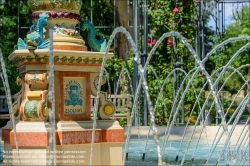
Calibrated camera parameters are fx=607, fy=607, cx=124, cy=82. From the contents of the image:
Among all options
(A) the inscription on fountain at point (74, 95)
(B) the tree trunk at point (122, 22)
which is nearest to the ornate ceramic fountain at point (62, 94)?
(A) the inscription on fountain at point (74, 95)

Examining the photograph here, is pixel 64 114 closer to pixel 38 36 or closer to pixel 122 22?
pixel 38 36

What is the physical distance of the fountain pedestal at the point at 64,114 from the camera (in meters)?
5.20

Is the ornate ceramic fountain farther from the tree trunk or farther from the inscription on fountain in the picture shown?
the tree trunk

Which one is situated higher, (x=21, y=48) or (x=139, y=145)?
(x=21, y=48)

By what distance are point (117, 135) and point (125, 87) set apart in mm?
10370

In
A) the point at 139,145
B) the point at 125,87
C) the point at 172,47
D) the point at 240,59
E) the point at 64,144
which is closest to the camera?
the point at 64,144

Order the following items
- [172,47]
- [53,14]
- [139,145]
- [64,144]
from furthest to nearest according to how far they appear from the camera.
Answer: [172,47], [139,145], [53,14], [64,144]

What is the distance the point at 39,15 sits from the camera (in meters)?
5.59

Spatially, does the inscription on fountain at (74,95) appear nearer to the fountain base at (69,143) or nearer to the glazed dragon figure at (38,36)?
the fountain base at (69,143)

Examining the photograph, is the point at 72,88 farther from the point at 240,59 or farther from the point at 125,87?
the point at 240,59

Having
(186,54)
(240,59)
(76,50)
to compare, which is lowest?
(240,59)

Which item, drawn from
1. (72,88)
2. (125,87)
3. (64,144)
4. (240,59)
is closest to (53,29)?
(72,88)

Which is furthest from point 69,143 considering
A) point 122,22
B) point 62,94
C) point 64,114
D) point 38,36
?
point 122,22

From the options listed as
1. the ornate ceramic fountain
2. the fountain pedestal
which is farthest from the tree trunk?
the fountain pedestal
